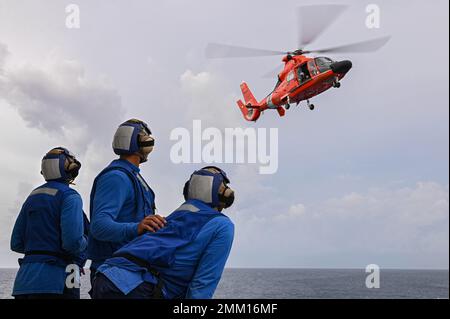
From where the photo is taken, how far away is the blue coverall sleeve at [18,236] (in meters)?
7.15

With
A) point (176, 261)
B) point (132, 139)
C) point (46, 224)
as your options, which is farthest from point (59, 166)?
point (176, 261)

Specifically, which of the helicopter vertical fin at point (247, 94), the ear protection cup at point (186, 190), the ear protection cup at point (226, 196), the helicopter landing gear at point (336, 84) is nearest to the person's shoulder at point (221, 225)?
the ear protection cup at point (226, 196)

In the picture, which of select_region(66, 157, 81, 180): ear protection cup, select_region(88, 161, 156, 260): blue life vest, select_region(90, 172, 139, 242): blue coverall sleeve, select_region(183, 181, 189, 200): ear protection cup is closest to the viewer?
select_region(183, 181, 189, 200): ear protection cup

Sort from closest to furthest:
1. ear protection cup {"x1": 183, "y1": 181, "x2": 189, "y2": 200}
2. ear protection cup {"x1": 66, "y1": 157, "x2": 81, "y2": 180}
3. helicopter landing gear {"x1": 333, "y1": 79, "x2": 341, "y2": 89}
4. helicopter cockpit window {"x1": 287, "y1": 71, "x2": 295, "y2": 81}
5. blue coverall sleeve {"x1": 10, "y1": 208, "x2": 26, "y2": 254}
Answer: ear protection cup {"x1": 183, "y1": 181, "x2": 189, "y2": 200}
ear protection cup {"x1": 66, "y1": 157, "x2": 81, "y2": 180}
blue coverall sleeve {"x1": 10, "y1": 208, "x2": 26, "y2": 254}
helicopter landing gear {"x1": 333, "y1": 79, "x2": 341, "y2": 89}
helicopter cockpit window {"x1": 287, "y1": 71, "x2": 295, "y2": 81}

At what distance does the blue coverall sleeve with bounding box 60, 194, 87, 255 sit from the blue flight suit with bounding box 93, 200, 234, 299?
6.57 feet

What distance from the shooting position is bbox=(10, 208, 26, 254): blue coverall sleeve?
281 inches

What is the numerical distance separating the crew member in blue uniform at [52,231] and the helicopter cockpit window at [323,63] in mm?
18257

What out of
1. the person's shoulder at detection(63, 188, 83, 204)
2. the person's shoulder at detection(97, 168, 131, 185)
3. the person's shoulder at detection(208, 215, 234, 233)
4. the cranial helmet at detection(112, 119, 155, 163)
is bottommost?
the person's shoulder at detection(208, 215, 234, 233)

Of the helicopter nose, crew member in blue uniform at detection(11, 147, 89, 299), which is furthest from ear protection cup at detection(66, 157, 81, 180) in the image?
the helicopter nose

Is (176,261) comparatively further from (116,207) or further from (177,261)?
(116,207)

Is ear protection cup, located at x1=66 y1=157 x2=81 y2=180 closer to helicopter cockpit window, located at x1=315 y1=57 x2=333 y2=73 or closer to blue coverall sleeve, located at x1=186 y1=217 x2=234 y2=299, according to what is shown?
blue coverall sleeve, located at x1=186 y1=217 x2=234 y2=299

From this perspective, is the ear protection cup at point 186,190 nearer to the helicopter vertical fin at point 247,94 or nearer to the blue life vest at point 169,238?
the blue life vest at point 169,238
